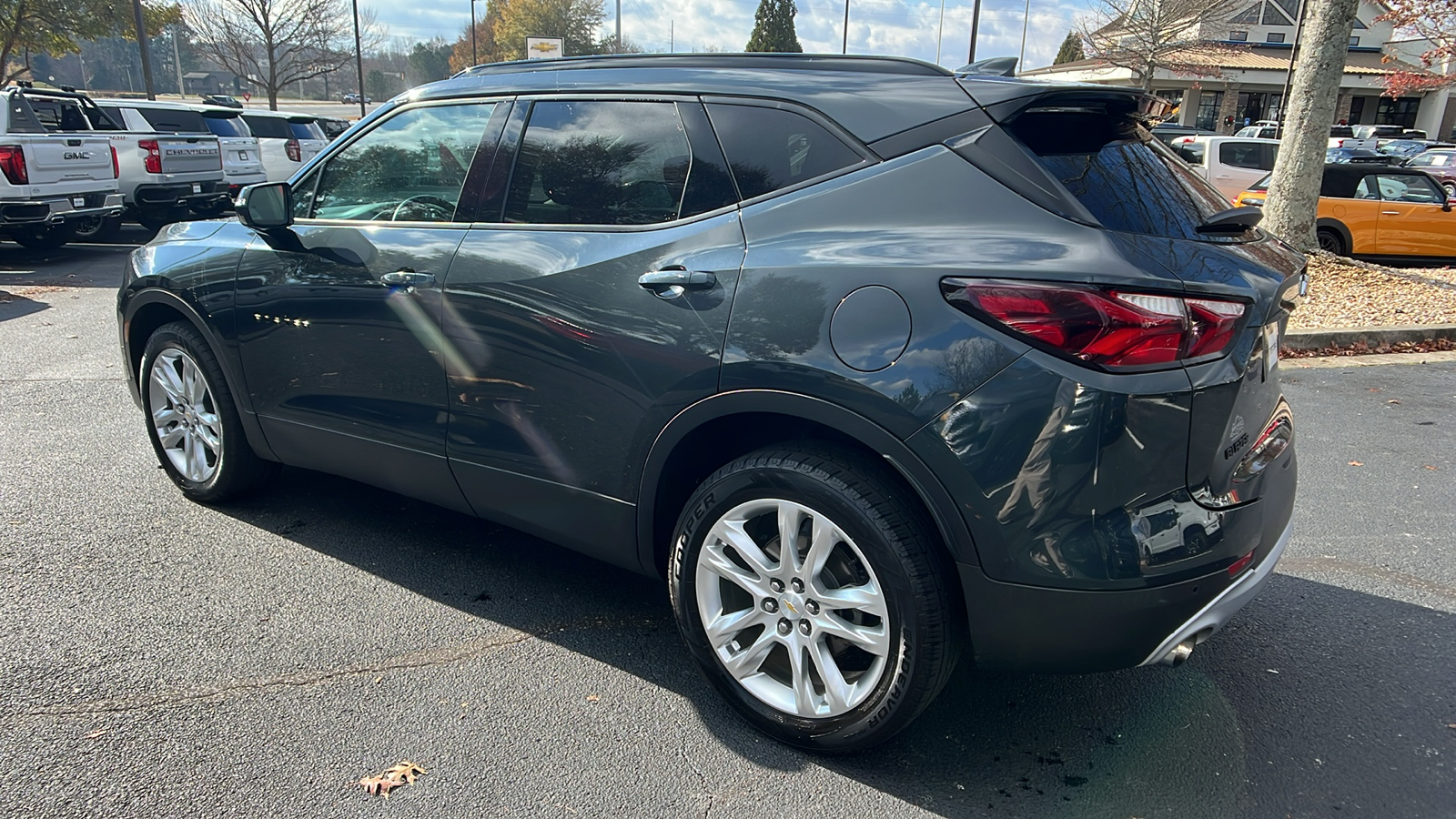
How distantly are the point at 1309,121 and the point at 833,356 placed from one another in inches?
376

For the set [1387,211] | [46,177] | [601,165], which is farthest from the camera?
[1387,211]

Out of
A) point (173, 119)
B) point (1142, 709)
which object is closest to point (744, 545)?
point (1142, 709)

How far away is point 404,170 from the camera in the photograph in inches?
134

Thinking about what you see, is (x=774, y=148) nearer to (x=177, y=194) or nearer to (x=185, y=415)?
(x=185, y=415)

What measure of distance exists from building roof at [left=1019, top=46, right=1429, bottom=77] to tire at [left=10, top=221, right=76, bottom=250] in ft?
115

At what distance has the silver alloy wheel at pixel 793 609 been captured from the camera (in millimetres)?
2424

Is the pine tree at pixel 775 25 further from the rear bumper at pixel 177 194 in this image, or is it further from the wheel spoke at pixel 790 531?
the wheel spoke at pixel 790 531

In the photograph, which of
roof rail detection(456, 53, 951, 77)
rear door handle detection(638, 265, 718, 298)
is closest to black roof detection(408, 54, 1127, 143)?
roof rail detection(456, 53, 951, 77)

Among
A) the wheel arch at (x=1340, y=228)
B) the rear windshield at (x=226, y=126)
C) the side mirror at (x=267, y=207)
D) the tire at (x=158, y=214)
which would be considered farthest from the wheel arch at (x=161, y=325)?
the rear windshield at (x=226, y=126)

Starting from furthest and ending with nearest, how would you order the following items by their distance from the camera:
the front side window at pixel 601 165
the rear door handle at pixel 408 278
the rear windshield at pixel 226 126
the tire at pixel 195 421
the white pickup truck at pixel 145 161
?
the rear windshield at pixel 226 126 < the white pickup truck at pixel 145 161 < the tire at pixel 195 421 < the rear door handle at pixel 408 278 < the front side window at pixel 601 165

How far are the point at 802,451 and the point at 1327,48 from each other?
9.51 meters

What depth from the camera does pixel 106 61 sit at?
93.3 meters

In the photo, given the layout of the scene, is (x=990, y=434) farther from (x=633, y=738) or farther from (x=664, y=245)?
(x=633, y=738)

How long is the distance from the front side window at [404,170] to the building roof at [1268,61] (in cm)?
3867
